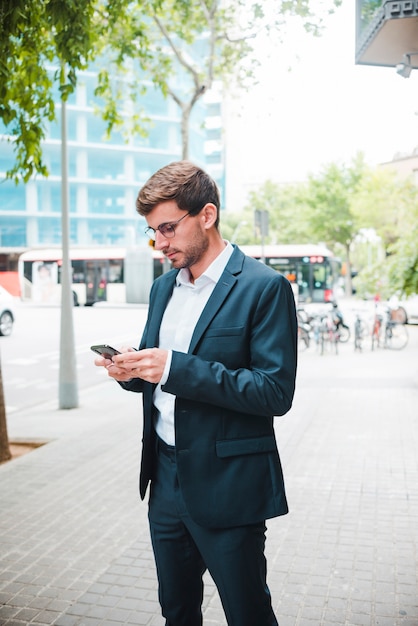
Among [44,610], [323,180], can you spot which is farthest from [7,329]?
[323,180]

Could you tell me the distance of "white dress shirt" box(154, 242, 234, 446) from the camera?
2.25 m

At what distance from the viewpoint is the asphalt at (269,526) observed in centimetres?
356

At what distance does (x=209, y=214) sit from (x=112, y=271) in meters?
31.7

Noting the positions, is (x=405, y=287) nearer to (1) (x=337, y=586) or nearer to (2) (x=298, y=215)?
(1) (x=337, y=586)

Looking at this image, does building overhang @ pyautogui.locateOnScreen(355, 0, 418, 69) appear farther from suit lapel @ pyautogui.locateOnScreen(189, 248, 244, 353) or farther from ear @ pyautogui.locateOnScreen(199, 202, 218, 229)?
suit lapel @ pyautogui.locateOnScreen(189, 248, 244, 353)

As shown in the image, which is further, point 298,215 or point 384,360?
point 298,215

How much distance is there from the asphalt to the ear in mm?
2162

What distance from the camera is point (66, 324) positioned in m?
9.55

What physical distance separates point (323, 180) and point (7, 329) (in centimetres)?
3158

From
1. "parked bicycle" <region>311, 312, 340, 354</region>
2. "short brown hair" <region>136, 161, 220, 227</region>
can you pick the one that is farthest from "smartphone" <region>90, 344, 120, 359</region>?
"parked bicycle" <region>311, 312, 340, 354</region>

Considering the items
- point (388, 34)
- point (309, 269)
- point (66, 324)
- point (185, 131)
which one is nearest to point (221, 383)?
point (388, 34)

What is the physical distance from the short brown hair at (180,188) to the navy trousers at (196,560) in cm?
82

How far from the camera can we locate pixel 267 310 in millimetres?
2109

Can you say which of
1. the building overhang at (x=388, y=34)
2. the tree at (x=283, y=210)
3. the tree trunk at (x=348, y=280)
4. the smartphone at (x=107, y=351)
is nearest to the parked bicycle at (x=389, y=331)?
the building overhang at (x=388, y=34)
